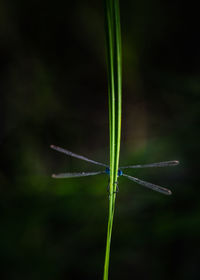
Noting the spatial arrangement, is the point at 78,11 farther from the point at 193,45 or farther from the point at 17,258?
the point at 17,258

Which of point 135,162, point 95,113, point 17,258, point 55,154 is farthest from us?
point 95,113

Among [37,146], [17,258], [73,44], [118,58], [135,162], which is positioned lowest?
[17,258]

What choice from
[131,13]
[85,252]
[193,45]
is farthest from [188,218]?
[131,13]

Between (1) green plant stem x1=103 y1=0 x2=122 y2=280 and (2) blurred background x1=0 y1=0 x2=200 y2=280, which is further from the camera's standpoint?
(2) blurred background x1=0 y1=0 x2=200 y2=280

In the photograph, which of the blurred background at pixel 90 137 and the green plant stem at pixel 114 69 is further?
the blurred background at pixel 90 137

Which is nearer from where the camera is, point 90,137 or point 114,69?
point 114,69

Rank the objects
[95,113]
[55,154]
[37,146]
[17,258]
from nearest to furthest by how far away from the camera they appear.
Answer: [17,258], [37,146], [55,154], [95,113]

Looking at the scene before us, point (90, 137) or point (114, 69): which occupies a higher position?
point (90, 137)

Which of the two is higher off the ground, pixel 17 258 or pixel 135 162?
pixel 135 162
